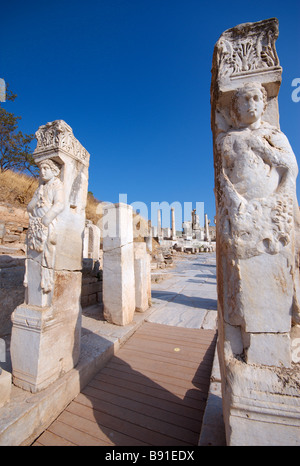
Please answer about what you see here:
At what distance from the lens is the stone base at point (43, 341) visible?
1917 mm

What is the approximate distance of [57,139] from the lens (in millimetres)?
2258

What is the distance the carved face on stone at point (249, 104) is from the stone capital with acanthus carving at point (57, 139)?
5.89 ft

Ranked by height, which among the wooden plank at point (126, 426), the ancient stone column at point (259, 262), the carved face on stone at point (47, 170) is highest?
the carved face on stone at point (47, 170)

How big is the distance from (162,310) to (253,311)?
3.67m

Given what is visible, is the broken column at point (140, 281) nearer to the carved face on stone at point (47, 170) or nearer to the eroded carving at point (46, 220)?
the eroded carving at point (46, 220)

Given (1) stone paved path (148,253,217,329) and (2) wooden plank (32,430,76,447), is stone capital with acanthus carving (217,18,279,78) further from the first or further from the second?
(1) stone paved path (148,253,217,329)

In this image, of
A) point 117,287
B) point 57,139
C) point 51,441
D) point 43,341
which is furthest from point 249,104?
point 117,287

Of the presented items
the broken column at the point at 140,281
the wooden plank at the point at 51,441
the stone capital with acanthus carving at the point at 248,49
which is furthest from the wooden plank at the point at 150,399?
the stone capital with acanthus carving at the point at 248,49

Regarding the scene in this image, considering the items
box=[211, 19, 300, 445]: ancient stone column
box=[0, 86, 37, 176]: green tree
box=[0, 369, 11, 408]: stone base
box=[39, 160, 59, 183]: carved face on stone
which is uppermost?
box=[0, 86, 37, 176]: green tree

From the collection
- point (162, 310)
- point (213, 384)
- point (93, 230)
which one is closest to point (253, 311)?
point (213, 384)

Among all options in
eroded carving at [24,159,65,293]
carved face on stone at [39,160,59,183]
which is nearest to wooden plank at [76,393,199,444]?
eroded carving at [24,159,65,293]

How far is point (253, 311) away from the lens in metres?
1.12

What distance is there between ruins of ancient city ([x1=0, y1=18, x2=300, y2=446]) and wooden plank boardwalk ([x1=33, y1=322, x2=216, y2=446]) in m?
0.04

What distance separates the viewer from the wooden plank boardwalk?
68.7 inches
